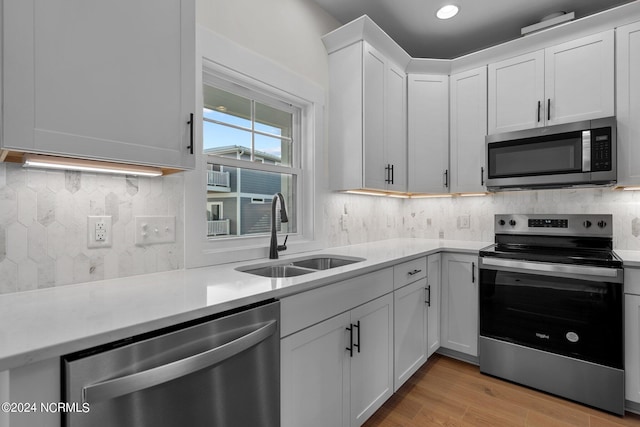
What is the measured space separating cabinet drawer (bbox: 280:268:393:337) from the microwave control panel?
1613 millimetres

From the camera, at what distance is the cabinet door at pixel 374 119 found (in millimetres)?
2336

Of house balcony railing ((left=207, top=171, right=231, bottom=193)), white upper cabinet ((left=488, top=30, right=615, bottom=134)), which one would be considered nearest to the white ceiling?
white upper cabinet ((left=488, top=30, right=615, bottom=134))

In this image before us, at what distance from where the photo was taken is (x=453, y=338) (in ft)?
8.34

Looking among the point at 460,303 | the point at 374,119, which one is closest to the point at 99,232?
the point at 374,119

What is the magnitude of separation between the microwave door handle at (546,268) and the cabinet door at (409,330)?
488mm

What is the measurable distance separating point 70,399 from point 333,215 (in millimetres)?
1986

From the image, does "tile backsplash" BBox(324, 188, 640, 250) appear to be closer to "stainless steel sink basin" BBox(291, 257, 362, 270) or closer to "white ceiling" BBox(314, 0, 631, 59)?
"stainless steel sink basin" BBox(291, 257, 362, 270)

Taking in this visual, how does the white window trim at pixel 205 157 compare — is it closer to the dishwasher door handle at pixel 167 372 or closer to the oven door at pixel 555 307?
the dishwasher door handle at pixel 167 372

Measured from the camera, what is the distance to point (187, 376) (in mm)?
931

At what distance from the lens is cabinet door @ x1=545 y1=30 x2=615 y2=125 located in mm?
2193

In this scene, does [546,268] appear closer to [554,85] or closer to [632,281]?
[632,281]

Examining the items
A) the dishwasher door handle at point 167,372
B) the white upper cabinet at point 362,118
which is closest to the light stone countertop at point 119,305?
the dishwasher door handle at point 167,372

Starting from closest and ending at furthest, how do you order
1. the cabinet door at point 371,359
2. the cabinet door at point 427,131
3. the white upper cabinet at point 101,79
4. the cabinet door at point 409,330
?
the white upper cabinet at point 101,79 < the cabinet door at point 371,359 < the cabinet door at point 409,330 < the cabinet door at point 427,131

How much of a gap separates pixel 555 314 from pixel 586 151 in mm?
1110
